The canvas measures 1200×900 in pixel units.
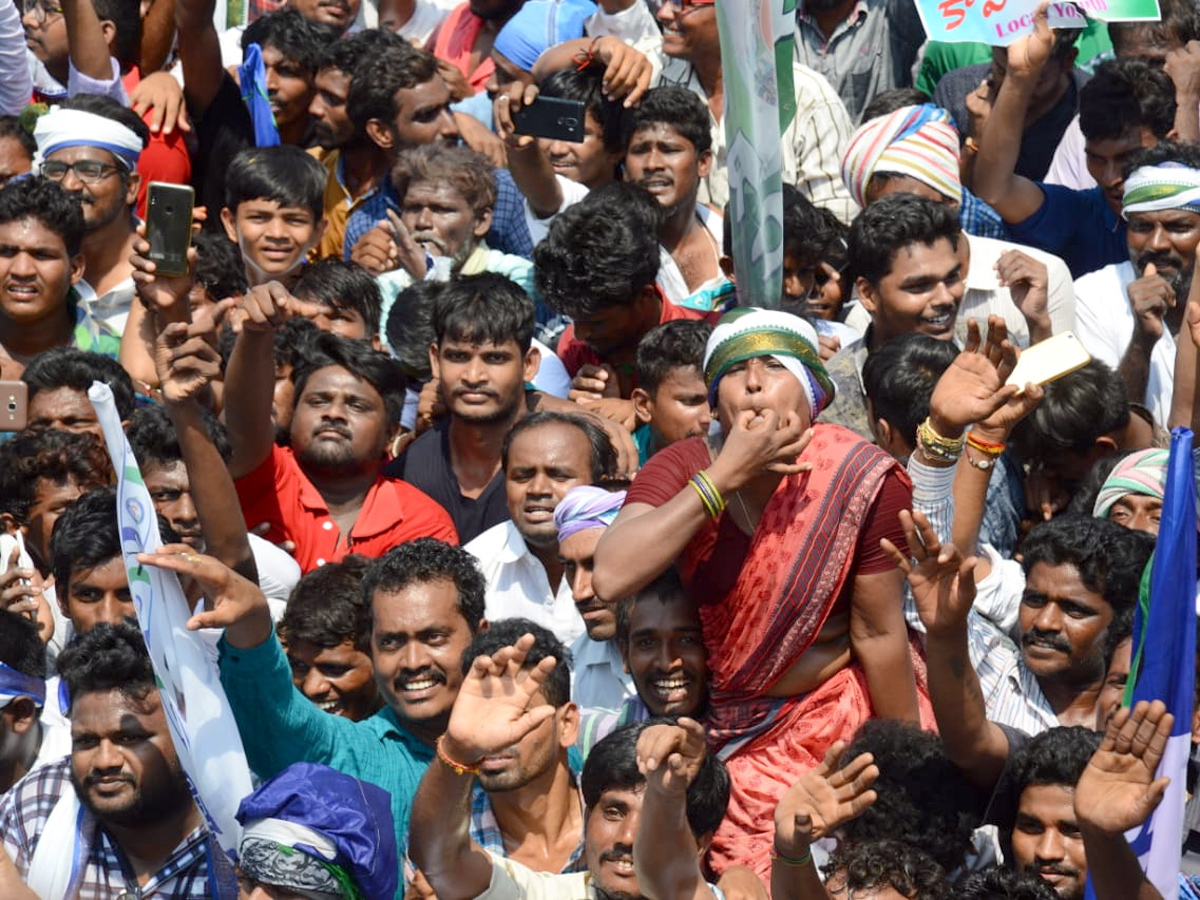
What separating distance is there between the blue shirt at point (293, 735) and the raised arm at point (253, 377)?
1.05 meters

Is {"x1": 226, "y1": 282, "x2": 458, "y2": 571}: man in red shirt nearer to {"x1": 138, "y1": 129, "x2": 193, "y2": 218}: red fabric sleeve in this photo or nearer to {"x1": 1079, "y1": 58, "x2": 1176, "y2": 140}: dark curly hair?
{"x1": 138, "y1": 129, "x2": 193, "y2": 218}: red fabric sleeve

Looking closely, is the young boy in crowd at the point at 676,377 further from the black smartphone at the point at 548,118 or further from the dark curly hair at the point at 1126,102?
the dark curly hair at the point at 1126,102

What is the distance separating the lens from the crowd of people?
15.4ft

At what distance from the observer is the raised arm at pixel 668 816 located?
166 inches

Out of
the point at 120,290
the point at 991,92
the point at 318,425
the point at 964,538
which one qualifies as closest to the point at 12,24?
the point at 120,290

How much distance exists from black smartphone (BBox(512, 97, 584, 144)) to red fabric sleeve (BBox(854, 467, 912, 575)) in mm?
2736

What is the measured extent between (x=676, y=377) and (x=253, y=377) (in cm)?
120

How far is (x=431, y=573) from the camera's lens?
5375 mm

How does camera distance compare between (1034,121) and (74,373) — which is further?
(1034,121)

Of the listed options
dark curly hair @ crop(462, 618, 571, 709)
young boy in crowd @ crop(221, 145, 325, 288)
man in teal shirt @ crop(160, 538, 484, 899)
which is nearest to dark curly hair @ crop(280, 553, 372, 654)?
man in teal shirt @ crop(160, 538, 484, 899)

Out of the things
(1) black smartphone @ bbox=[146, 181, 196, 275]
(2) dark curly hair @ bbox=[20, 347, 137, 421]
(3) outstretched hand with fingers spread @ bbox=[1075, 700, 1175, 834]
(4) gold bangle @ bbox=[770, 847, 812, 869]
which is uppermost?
(1) black smartphone @ bbox=[146, 181, 196, 275]

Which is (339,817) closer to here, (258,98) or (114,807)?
(114,807)

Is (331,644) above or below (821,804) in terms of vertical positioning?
below

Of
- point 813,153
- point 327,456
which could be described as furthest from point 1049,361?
point 813,153
